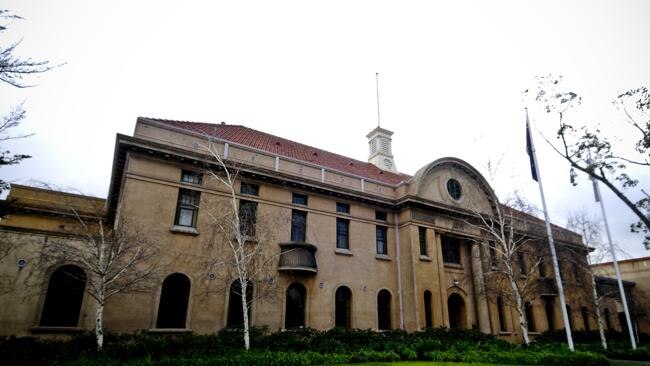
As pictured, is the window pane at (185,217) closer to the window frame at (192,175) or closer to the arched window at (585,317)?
the window frame at (192,175)

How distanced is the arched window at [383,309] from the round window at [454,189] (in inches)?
373

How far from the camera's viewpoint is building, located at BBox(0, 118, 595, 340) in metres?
15.5

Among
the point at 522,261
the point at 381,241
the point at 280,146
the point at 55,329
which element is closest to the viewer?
the point at 55,329

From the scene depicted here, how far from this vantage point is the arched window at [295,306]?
19.0 meters

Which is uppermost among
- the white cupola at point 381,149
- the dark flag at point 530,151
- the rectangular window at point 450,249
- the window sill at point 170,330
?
the white cupola at point 381,149

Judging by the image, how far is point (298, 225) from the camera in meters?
21.1

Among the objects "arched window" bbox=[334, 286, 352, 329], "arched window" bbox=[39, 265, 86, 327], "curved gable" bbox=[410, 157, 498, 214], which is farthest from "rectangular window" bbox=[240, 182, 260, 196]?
"curved gable" bbox=[410, 157, 498, 214]

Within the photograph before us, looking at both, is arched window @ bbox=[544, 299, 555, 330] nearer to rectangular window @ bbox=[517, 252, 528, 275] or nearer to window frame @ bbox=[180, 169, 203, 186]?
rectangular window @ bbox=[517, 252, 528, 275]

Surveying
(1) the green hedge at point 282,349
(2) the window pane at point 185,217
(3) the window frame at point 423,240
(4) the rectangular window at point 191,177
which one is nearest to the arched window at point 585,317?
(1) the green hedge at point 282,349

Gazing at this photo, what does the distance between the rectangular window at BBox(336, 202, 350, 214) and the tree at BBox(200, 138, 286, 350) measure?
5.03 m

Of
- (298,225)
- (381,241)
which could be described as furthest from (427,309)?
(298,225)

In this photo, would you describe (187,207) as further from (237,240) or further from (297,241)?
(297,241)

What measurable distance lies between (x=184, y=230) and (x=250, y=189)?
4352 millimetres

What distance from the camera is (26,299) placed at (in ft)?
48.2
